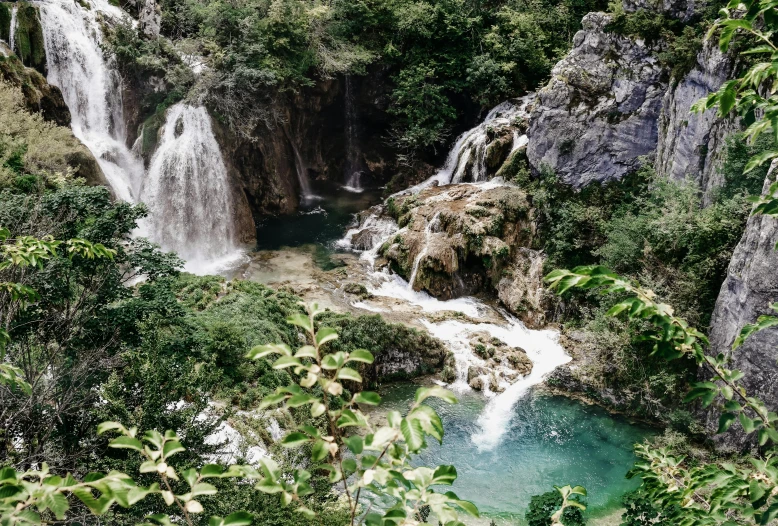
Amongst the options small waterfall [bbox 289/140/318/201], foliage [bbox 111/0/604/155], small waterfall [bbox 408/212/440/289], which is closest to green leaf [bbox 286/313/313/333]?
small waterfall [bbox 408/212/440/289]

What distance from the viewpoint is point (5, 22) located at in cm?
1809

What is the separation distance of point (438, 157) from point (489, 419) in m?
14.9

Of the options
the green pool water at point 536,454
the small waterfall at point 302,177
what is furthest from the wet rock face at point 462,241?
the small waterfall at point 302,177

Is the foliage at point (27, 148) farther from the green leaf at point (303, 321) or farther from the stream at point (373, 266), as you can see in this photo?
the green leaf at point (303, 321)

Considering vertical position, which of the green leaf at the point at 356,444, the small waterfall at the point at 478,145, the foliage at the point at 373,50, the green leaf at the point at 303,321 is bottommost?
the small waterfall at the point at 478,145

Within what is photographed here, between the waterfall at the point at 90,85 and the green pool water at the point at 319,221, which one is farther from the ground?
the waterfall at the point at 90,85

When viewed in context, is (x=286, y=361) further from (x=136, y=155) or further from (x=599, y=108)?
(x=136, y=155)

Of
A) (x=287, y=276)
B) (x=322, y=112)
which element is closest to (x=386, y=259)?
(x=287, y=276)

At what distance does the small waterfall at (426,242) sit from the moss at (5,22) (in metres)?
15.8

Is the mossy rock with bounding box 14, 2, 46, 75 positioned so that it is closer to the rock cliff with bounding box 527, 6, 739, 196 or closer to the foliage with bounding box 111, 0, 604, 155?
the foliage with bounding box 111, 0, 604, 155

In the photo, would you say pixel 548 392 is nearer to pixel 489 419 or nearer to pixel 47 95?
pixel 489 419

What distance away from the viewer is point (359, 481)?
2127 mm

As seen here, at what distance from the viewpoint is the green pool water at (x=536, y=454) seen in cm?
1204

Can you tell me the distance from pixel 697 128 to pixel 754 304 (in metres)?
6.09
